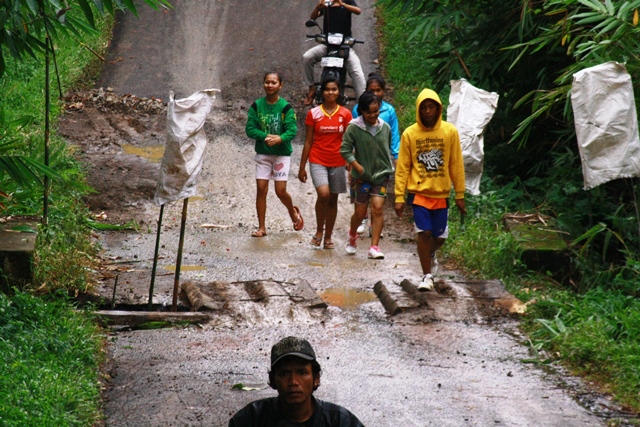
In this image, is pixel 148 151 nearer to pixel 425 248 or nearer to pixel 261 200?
pixel 261 200

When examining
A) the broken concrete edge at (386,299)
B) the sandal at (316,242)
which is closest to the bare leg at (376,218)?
the sandal at (316,242)

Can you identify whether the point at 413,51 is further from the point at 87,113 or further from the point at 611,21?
the point at 611,21

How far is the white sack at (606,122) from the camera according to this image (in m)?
7.69

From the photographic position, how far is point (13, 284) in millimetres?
7605

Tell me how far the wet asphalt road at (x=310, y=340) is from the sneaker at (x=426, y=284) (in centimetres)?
25

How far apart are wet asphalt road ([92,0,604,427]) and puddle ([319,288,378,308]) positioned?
1 cm

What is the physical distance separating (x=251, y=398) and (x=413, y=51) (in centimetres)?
1217

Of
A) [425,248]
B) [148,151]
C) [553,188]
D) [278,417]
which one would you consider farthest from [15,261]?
[148,151]

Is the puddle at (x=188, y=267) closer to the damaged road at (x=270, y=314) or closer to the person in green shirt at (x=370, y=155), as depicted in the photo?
the damaged road at (x=270, y=314)

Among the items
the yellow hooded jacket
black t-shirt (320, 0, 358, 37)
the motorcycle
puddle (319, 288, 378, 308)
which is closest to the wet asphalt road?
puddle (319, 288, 378, 308)

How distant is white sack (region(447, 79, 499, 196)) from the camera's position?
10164mm

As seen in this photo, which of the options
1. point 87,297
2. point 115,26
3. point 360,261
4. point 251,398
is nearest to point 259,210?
point 360,261

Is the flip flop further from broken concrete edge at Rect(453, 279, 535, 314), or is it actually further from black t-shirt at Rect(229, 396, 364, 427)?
black t-shirt at Rect(229, 396, 364, 427)

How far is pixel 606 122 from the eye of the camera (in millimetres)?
7715
